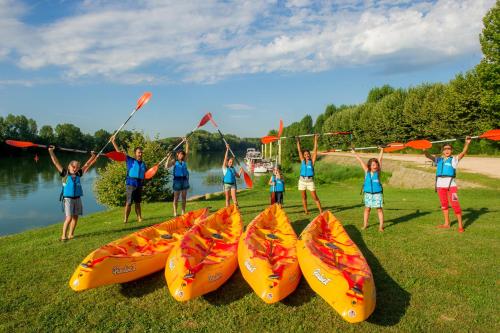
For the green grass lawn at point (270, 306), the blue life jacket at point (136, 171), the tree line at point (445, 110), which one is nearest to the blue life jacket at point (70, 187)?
the green grass lawn at point (270, 306)

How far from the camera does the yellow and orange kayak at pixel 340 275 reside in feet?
14.1

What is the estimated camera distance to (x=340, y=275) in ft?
15.2

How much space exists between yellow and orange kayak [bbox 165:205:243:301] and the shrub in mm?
11182

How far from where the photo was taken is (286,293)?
4.77 meters

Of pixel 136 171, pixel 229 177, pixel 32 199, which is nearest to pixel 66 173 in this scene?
pixel 136 171

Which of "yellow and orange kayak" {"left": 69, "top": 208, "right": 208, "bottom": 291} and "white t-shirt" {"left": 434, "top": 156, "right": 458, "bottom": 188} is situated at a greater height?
"white t-shirt" {"left": 434, "top": 156, "right": 458, "bottom": 188}

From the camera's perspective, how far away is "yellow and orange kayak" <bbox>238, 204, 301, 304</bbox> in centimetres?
470

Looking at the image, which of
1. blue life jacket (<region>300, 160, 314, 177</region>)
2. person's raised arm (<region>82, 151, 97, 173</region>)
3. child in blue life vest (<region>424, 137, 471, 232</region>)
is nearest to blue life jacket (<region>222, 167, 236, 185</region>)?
blue life jacket (<region>300, 160, 314, 177</region>)

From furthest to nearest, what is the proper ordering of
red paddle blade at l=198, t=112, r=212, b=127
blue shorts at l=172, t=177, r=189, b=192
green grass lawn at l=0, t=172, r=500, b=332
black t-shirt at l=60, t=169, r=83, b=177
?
red paddle blade at l=198, t=112, r=212, b=127, blue shorts at l=172, t=177, r=189, b=192, black t-shirt at l=60, t=169, r=83, b=177, green grass lawn at l=0, t=172, r=500, b=332

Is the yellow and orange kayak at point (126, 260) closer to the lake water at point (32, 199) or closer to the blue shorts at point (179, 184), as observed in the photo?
the blue shorts at point (179, 184)

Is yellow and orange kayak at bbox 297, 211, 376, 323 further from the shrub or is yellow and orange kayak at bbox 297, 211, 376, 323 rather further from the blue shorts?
the shrub

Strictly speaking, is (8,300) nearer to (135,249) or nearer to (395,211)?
(135,249)

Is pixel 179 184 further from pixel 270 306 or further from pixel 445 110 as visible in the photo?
pixel 445 110

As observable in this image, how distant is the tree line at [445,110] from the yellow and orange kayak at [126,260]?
2318 centimetres
